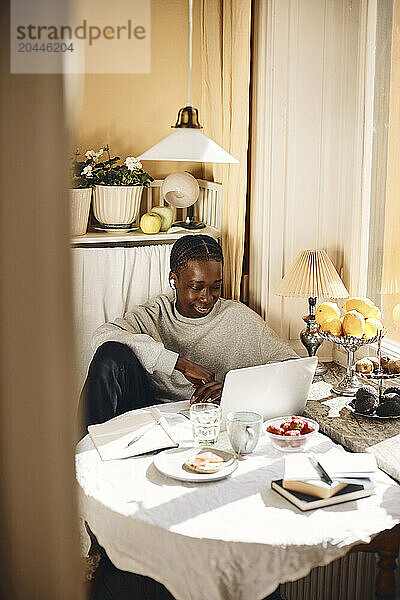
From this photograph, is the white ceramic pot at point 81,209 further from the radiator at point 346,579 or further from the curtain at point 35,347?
the curtain at point 35,347

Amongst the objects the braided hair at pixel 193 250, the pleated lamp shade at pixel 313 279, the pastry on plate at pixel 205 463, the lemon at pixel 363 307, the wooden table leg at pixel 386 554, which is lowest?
the wooden table leg at pixel 386 554

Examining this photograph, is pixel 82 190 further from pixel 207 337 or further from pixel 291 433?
pixel 291 433

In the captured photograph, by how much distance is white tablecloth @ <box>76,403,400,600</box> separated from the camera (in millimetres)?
1229

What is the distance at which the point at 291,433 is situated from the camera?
1586mm

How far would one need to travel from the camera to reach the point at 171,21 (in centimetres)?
267

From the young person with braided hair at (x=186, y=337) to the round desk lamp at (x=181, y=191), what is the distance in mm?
312

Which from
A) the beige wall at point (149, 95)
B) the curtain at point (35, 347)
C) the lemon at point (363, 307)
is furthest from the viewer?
the beige wall at point (149, 95)

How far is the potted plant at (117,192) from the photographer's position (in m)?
Result: 2.44

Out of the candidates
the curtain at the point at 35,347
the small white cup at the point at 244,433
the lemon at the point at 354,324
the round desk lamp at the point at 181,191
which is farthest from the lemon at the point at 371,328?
the curtain at the point at 35,347

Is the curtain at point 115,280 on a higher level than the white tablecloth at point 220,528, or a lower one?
higher

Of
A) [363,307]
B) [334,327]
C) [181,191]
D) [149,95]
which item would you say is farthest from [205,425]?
[149,95]

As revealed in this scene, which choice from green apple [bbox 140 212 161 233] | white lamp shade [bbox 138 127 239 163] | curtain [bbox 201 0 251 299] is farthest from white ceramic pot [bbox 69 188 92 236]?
curtain [bbox 201 0 251 299]

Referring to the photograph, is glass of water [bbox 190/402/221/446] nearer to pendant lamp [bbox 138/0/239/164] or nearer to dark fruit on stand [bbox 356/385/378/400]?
dark fruit on stand [bbox 356/385/378/400]

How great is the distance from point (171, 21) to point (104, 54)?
0.99 ft
